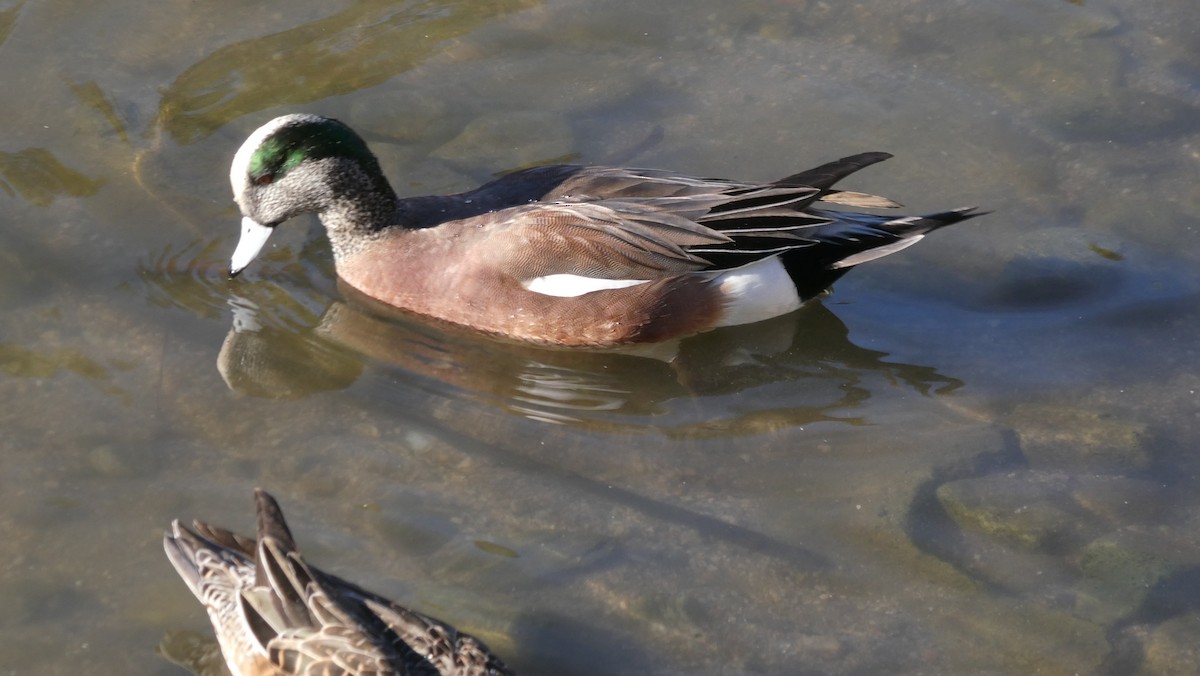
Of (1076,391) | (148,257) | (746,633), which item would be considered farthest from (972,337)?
(148,257)

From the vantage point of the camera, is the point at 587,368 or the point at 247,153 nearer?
the point at 587,368

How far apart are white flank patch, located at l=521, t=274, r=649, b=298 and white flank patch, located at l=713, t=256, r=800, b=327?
0.39m

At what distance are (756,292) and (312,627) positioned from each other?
270cm

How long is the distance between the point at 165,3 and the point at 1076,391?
488 centimetres

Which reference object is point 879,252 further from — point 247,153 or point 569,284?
point 247,153

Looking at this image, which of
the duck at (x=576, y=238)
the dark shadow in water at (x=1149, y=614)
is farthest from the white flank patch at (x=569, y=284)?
the dark shadow in water at (x=1149, y=614)

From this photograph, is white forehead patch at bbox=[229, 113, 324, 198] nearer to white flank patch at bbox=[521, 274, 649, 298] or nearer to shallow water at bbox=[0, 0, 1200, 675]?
shallow water at bbox=[0, 0, 1200, 675]

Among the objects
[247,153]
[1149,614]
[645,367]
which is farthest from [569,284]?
[1149,614]

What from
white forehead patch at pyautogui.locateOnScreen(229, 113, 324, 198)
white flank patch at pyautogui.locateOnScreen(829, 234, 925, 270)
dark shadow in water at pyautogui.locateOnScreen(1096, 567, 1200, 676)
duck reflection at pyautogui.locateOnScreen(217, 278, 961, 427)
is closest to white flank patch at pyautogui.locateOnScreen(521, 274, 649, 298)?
duck reflection at pyautogui.locateOnScreen(217, 278, 961, 427)

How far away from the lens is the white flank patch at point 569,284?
229 inches

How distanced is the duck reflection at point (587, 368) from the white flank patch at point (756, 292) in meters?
0.07

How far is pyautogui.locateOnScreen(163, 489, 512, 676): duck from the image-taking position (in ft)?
12.7

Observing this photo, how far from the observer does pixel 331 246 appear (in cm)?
641

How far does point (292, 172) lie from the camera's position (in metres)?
6.10
